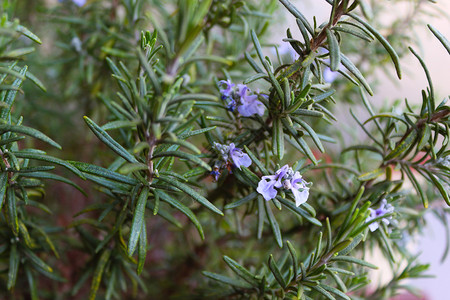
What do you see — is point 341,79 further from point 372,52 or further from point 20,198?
point 20,198

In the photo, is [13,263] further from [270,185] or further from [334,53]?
[334,53]

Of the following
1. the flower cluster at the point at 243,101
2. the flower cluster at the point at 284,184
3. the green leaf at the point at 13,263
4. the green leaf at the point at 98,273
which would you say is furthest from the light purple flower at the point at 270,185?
the green leaf at the point at 13,263

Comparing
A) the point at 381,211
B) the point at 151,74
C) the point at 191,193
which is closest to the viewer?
the point at 151,74

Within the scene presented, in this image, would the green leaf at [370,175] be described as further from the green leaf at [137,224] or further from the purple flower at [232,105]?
the green leaf at [137,224]

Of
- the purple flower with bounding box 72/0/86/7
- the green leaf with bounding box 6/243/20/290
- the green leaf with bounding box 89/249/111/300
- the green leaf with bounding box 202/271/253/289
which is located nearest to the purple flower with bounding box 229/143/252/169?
the green leaf with bounding box 202/271/253/289

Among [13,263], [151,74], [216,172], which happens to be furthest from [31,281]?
[151,74]

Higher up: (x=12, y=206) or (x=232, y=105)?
(x=232, y=105)

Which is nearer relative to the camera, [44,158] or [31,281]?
[44,158]

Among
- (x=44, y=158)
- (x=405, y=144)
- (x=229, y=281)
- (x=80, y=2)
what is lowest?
(x=229, y=281)
